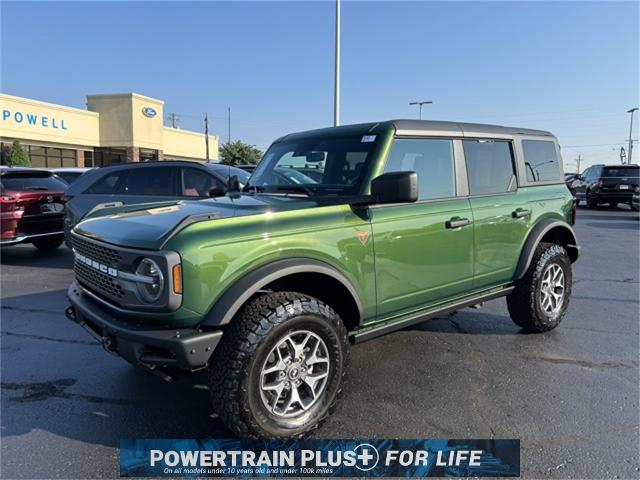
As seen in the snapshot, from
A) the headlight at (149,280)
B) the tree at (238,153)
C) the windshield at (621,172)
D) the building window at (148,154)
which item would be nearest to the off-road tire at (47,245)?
the headlight at (149,280)

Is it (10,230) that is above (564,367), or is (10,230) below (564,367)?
above

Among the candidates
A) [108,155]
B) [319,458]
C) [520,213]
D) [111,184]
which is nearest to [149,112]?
[108,155]

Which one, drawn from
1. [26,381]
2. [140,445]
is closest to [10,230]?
[26,381]

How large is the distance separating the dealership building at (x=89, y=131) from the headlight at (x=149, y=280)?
109 feet

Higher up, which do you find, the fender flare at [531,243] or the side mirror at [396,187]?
the side mirror at [396,187]

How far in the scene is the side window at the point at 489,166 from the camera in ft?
13.5

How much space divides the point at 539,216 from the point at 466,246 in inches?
46.2

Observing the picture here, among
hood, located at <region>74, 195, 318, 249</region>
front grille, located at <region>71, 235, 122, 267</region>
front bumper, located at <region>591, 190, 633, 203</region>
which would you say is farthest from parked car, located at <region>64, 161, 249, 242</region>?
front bumper, located at <region>591, 190, 633, 203</region>

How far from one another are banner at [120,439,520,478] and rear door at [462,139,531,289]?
5.25 feet

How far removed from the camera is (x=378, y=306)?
3.37 meters

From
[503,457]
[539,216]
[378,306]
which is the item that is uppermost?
[539,216]

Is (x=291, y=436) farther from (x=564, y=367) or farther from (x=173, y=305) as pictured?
(x=564, y=367)

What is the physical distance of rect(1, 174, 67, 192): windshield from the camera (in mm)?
8430

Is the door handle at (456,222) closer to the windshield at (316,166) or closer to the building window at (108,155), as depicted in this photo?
the windshield at (316,166)
